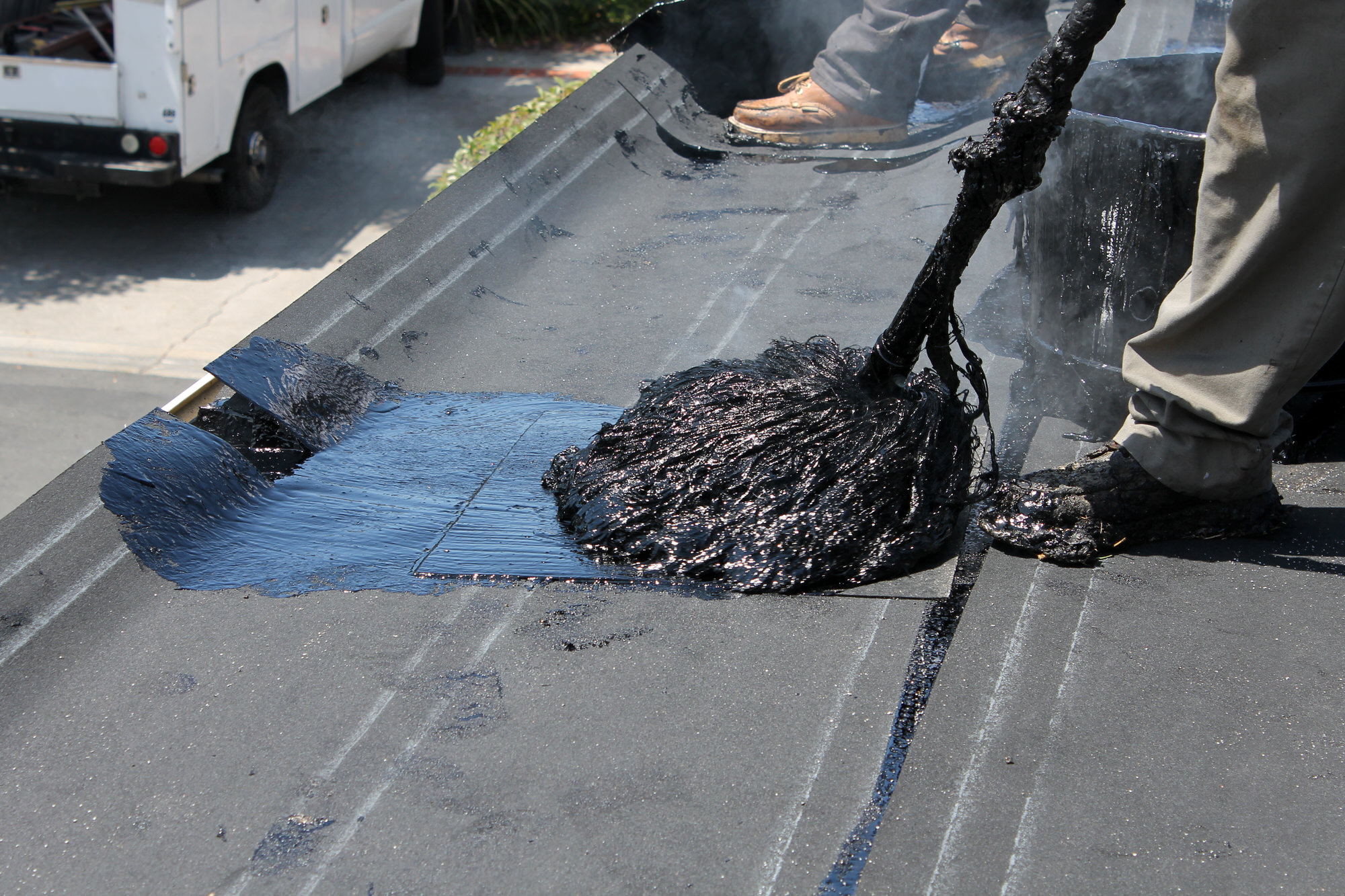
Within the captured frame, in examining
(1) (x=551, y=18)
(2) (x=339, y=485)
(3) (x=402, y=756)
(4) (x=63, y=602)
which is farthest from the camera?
(1) (x=551, y=18)

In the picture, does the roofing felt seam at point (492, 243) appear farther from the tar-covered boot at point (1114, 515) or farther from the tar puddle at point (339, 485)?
the tar-covered boot at point (1114, 515)

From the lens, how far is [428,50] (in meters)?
9.14

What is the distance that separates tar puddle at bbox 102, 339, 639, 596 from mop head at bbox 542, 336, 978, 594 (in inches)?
4.6

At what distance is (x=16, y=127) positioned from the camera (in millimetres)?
6016

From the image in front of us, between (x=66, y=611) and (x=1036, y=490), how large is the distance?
1.81 meters

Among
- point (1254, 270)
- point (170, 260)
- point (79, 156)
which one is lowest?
point (170, 260)

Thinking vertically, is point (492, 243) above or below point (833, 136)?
below

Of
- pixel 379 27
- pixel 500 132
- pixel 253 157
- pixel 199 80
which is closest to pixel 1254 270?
pixel 500 132

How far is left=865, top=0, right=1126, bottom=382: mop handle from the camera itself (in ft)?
6.28

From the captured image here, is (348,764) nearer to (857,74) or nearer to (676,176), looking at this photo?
(676,176)

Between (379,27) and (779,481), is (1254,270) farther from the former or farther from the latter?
(379,27)

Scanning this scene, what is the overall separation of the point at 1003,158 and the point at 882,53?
8.39 ft

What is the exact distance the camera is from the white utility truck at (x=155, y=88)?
568cm

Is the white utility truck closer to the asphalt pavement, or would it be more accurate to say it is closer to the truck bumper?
the truck bumper
